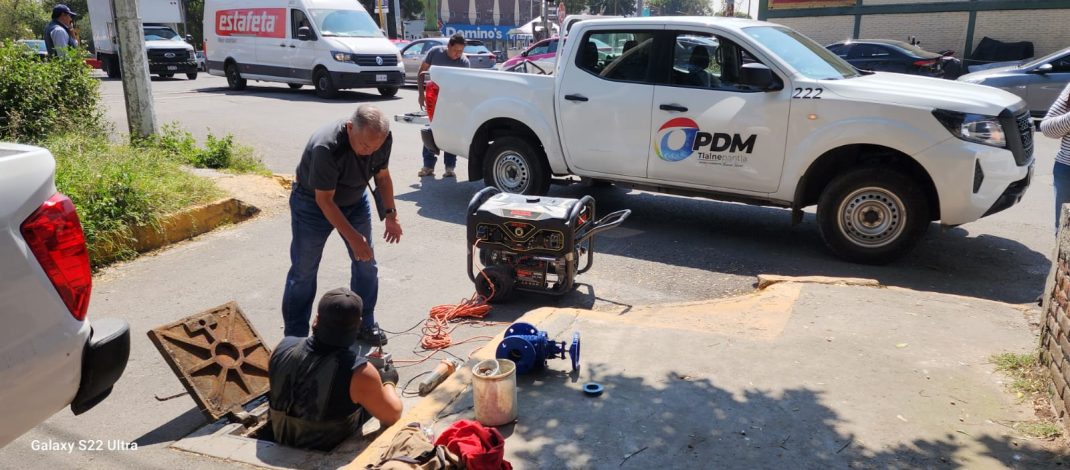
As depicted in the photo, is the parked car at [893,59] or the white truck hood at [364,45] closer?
the parked car at [893,59]

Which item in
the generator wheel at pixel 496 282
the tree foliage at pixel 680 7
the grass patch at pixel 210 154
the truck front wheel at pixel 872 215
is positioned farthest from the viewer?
the tree foliage at pixel 680 7

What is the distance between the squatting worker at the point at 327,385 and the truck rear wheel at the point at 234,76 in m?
18.4

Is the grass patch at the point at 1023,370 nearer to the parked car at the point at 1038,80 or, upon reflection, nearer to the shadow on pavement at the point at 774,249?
the shadow on pavement at the point at 774,249

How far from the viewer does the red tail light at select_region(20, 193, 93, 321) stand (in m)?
2.46

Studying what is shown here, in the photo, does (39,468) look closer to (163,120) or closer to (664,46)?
(664,46)

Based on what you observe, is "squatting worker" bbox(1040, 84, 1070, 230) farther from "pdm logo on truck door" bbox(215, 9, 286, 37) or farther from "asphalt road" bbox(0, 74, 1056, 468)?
"pdm logo on truck door" bbox(215, 9, 286, 37)

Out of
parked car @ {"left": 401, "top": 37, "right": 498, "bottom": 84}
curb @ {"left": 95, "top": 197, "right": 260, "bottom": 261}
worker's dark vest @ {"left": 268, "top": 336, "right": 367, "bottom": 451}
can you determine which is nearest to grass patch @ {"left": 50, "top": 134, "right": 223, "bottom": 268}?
curb @ {"left": 95, "top": 197, "right": 260, "bottom": 261}

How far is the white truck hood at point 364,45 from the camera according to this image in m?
17.8

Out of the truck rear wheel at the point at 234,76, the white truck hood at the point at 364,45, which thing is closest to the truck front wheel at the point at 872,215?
the white truck hood at the point at 364,45

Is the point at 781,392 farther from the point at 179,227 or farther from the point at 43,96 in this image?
the point at 43,96

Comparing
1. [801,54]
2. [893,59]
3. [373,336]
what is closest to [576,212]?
[373,336]

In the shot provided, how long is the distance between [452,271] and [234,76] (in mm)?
16251

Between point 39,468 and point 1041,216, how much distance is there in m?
8.35

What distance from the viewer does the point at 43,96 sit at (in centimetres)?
872
